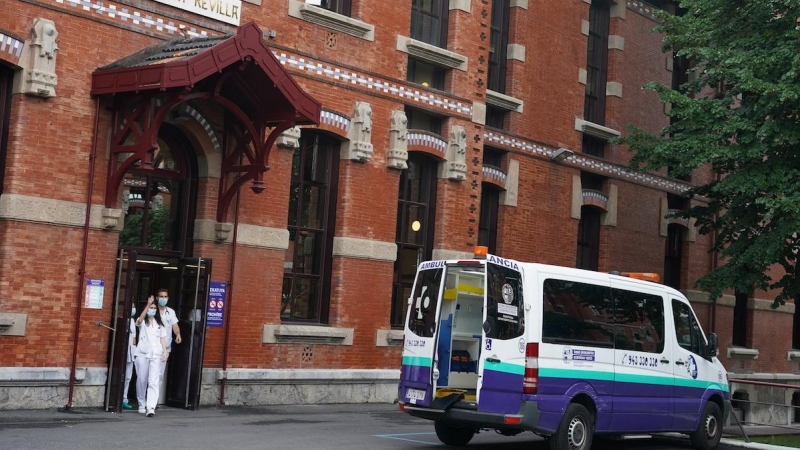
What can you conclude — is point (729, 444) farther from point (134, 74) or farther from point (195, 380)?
point (134, 74)

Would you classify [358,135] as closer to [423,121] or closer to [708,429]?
[423,121]

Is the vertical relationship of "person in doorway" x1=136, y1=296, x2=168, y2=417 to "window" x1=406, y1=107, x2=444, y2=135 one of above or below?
below

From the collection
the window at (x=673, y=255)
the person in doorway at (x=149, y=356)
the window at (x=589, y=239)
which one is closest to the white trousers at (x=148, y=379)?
the person in doorway at (x=149, y=356)

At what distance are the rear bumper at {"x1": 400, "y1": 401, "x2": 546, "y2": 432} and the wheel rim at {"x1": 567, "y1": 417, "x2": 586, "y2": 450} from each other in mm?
572

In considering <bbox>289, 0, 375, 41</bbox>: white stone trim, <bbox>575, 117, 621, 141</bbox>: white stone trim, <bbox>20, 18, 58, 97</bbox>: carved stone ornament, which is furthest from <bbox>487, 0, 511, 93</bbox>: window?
<bbox>20, 18, 58, 97</bbox>: carved stone ornament

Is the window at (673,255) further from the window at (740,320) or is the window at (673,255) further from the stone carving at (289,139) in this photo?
the stone carving at (289,139)

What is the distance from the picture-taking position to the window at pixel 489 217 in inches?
877

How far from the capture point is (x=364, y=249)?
18.7m

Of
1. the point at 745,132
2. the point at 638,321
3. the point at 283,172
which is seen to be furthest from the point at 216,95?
the point at 745,132

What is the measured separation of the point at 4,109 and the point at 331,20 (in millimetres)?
5948

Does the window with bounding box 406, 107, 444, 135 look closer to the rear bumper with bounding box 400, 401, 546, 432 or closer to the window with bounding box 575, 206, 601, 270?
the window with bounding box 575, 206, 601, 270

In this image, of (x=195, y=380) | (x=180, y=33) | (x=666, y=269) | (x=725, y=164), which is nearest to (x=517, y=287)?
(x=195, y=380)

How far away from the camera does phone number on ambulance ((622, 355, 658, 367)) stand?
45.9 feet

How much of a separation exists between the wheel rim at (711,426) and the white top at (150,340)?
26.1 feet
